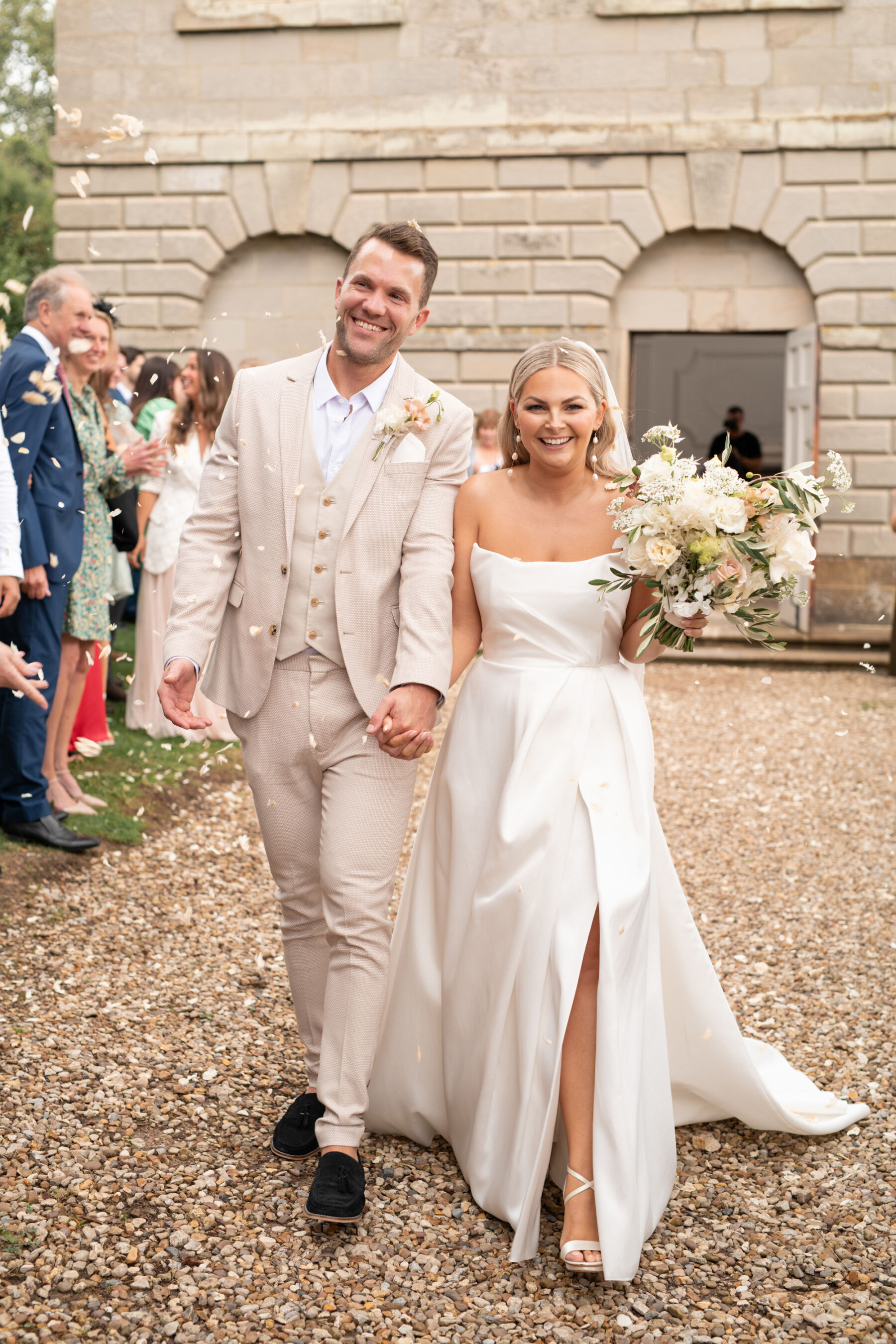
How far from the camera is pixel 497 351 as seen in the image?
12.7 m

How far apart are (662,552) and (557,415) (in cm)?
51

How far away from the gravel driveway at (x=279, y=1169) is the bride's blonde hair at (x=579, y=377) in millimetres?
1850

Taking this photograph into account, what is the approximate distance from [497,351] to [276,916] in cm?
865

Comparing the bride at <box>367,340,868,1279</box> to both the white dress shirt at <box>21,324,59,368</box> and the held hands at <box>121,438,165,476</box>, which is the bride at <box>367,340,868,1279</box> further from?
the held hands at <box>121,438,165,476</box>

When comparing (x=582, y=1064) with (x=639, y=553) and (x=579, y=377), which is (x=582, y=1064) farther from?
(x=579, y=377)

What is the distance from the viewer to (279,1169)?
10.5 feet

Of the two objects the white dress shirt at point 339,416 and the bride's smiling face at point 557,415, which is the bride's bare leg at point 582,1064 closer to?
the bride's smiling face at point 557,415

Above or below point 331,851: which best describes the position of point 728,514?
above

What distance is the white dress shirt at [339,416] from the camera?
3.16m

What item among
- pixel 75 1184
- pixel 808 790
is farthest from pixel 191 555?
pixel 808 790

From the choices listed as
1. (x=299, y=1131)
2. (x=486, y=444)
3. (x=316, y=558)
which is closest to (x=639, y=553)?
(x=316, y=558)

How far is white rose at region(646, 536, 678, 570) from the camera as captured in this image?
2.82m

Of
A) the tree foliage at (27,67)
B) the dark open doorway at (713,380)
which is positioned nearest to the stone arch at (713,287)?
the dark open doorway at (713,380)

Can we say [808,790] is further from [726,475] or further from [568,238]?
[568,238]
